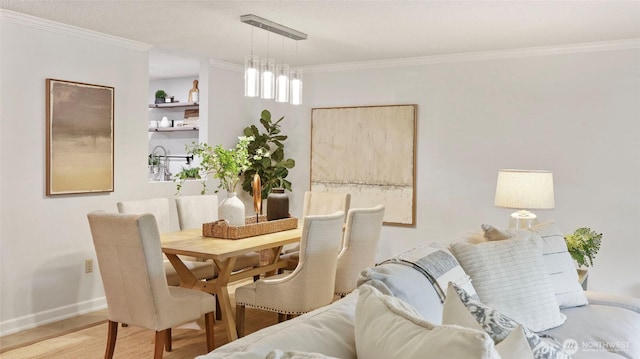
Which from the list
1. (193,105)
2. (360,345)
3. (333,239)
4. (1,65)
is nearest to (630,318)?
(333,239)

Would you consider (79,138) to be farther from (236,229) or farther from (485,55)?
(485,55)

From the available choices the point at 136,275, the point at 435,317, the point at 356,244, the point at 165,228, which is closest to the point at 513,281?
the point at 435,317

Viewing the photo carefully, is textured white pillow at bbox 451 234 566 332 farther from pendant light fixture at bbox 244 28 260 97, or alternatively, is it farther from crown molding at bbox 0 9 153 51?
crown molding at bbox 0 9 153 51

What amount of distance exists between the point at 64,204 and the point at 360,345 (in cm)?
382

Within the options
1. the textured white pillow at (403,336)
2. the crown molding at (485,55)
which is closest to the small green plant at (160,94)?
the crown molding at (485,55)

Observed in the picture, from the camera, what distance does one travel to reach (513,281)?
2.36 metres

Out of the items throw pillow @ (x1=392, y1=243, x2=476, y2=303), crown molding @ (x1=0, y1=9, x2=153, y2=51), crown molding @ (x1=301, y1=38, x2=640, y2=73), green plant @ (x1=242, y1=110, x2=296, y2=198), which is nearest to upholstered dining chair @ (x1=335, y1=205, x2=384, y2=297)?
throw pillow @ (x1=392, y1=243, x2=476, y2=303)

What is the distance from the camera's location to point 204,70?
582 cm

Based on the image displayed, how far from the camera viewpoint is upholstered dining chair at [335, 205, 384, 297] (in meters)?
3.88

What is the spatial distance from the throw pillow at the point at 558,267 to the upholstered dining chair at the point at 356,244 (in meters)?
1.16

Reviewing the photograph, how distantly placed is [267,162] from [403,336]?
5.00 m

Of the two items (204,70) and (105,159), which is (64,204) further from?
(204,70)

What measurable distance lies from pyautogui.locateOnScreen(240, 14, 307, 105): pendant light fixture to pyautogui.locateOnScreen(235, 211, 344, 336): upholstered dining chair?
115 centimetres

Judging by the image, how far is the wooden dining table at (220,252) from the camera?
10.8 ft
